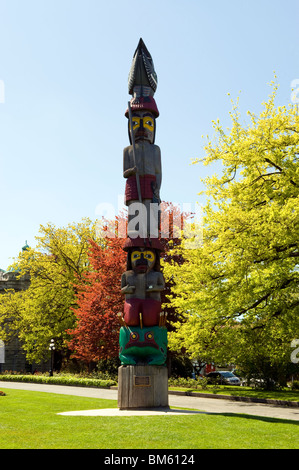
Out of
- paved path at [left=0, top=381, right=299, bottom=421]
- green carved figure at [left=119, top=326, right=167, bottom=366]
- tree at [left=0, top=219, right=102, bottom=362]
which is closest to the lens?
green carved figure at [left=119, top=326, right=167, bottom=366]

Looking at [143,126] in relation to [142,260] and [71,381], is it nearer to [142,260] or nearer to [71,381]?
[142,260]

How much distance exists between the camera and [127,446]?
7883mm

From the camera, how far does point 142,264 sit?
15320mm

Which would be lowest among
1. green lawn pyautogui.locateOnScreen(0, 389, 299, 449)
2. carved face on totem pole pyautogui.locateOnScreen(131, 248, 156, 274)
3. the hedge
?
the hedge

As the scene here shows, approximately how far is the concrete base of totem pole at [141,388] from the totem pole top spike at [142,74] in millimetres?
9923

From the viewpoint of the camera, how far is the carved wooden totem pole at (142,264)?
47.0 ft

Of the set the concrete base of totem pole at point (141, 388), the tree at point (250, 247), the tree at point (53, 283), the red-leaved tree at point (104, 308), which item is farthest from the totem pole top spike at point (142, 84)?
the tree at point (53, 283)

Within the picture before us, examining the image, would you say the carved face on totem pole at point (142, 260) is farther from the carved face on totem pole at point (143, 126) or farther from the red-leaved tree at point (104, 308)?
the red-leaved tree at point (104, 308)

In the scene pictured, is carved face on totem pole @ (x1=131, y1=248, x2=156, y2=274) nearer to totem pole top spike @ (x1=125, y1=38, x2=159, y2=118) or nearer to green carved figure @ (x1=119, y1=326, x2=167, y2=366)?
green carved figure @ (x1=119, y1=326, x2=167, y2=366)

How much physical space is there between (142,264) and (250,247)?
179 inches

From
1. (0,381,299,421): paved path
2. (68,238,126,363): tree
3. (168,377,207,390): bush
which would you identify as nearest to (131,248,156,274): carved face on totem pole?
(0,381,299,421): paved path

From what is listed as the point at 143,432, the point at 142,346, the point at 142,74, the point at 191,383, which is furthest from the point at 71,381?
the point at 143,432

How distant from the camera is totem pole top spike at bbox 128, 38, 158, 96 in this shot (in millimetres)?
17391

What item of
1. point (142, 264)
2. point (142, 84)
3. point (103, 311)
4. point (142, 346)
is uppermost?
point (142, 84)
